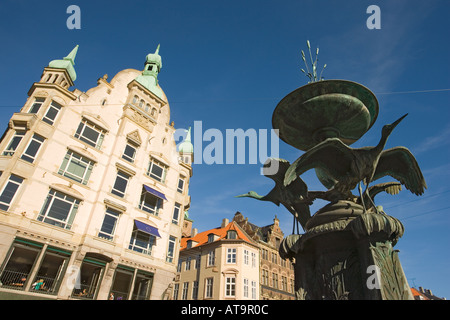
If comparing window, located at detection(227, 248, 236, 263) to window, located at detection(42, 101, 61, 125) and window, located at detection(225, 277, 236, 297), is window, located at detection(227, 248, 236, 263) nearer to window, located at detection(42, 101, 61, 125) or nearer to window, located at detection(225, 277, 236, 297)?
→ window, located at detection(225, 277, 236, 297)

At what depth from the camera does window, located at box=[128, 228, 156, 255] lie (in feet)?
69.7

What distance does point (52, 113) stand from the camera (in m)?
20.1

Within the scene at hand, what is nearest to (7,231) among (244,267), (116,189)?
(116,189)

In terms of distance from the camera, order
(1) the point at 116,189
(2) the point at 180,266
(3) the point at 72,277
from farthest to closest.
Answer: (2) the point at 180,266 < (1) the point at 116,189 < (3) the point at 72,277

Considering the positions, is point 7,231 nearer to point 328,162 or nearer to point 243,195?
point 243,195

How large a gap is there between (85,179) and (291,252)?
1837 cm

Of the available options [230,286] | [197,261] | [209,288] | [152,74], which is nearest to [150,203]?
[152,74]

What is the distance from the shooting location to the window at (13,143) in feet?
57.6

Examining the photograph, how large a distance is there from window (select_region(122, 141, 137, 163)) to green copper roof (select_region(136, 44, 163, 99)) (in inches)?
280

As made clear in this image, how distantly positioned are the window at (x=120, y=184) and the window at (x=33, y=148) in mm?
5794

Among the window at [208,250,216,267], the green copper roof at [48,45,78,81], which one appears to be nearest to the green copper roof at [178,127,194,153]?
the green copper roof at [48,45,78,81]

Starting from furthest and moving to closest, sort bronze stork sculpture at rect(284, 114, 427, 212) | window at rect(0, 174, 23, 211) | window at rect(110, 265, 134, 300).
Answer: window at rect(110, 265, 134, 300) < window at rect(0, 174, 23, 211) < bronze stork sculpture at rect(284, 114, 427, 212)
